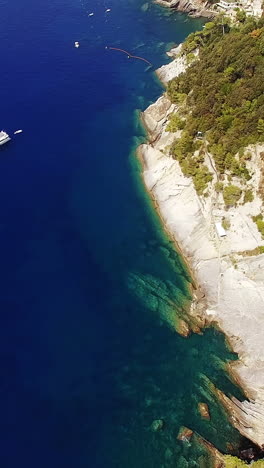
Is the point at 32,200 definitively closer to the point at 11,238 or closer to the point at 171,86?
the point at 11,238

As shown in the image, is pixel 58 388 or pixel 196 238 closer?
pixel 58 388

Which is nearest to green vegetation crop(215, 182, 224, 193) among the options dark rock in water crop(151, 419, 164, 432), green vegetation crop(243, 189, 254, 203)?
green vegetation crop(243, 189, 254, 203)

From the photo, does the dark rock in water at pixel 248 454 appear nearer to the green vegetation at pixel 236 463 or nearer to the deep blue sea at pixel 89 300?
the green vegetation at pixel 236 463

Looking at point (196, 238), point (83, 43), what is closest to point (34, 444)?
point (196, 238)

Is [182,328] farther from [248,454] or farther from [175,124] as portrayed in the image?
[175,124]

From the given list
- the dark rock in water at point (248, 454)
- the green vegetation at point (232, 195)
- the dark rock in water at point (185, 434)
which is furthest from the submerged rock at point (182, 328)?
the green vegetation at point (232, 195)

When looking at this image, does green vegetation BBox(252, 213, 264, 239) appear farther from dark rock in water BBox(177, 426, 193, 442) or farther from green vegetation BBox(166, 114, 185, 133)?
dark rock in water BBox(177, 426, 193, 442)
